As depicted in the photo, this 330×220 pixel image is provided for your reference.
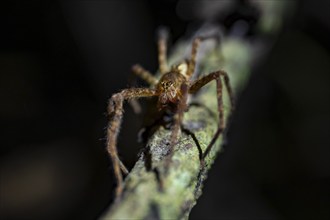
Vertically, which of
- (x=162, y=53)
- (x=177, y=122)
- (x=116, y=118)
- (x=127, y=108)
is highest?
(x=162, y=53)

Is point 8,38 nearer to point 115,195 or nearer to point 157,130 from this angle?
point 157,130

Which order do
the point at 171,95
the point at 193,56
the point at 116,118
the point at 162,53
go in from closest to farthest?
1. the point at 116,118
2. the point at 171,95
3. the point at 193,56
4. the point at 162,53

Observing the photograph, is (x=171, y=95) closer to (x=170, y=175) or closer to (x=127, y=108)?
(x=170, y=175)

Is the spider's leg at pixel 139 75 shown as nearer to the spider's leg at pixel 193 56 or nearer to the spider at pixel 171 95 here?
the spider at pixel 171 95

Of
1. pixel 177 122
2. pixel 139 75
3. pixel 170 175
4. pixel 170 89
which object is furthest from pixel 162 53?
pixel 170 175

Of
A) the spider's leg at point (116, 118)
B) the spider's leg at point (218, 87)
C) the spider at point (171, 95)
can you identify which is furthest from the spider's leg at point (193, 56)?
the spider's leg at point (116, 118)

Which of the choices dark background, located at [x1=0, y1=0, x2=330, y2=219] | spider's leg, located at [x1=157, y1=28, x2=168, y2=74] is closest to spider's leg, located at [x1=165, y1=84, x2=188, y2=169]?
spider's leg, located at [x1=157, y1=28, x2=168, y2=74]

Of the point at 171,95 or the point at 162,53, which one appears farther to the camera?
the point at 162,53

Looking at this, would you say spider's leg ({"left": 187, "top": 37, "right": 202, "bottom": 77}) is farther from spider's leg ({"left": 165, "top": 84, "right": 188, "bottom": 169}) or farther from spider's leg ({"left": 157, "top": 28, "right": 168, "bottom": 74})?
spider's leg ({"left": 165, "top": 84, "right": 188, "bottom": 169})
